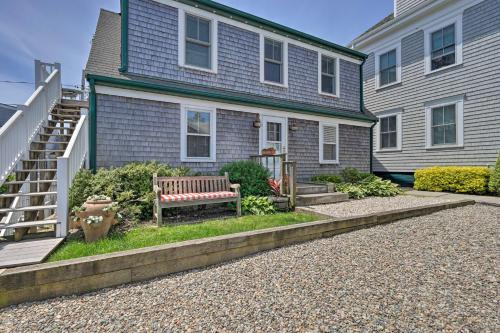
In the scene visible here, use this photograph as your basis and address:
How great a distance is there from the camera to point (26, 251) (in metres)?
3.24

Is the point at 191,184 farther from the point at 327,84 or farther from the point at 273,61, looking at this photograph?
the point at 327,84

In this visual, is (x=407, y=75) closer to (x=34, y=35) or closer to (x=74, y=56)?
(x=34, y=35)

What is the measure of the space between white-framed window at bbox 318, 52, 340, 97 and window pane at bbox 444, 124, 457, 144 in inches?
185

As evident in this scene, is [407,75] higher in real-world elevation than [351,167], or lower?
higher

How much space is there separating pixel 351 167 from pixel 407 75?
5483mm

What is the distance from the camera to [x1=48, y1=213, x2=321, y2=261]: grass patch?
134 inches

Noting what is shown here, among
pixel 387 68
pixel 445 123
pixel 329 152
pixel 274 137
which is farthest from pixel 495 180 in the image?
pixel 274 137

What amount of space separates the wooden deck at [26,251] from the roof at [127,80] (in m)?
4.11

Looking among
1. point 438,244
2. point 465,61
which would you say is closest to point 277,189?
point 438,244

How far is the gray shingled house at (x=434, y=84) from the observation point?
31.1 ft

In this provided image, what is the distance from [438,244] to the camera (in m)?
4.27

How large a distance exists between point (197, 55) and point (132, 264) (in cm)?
686

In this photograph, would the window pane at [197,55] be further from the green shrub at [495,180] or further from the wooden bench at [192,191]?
the green shrub at [495,180]

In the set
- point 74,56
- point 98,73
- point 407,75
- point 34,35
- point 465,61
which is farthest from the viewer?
point 74,56
